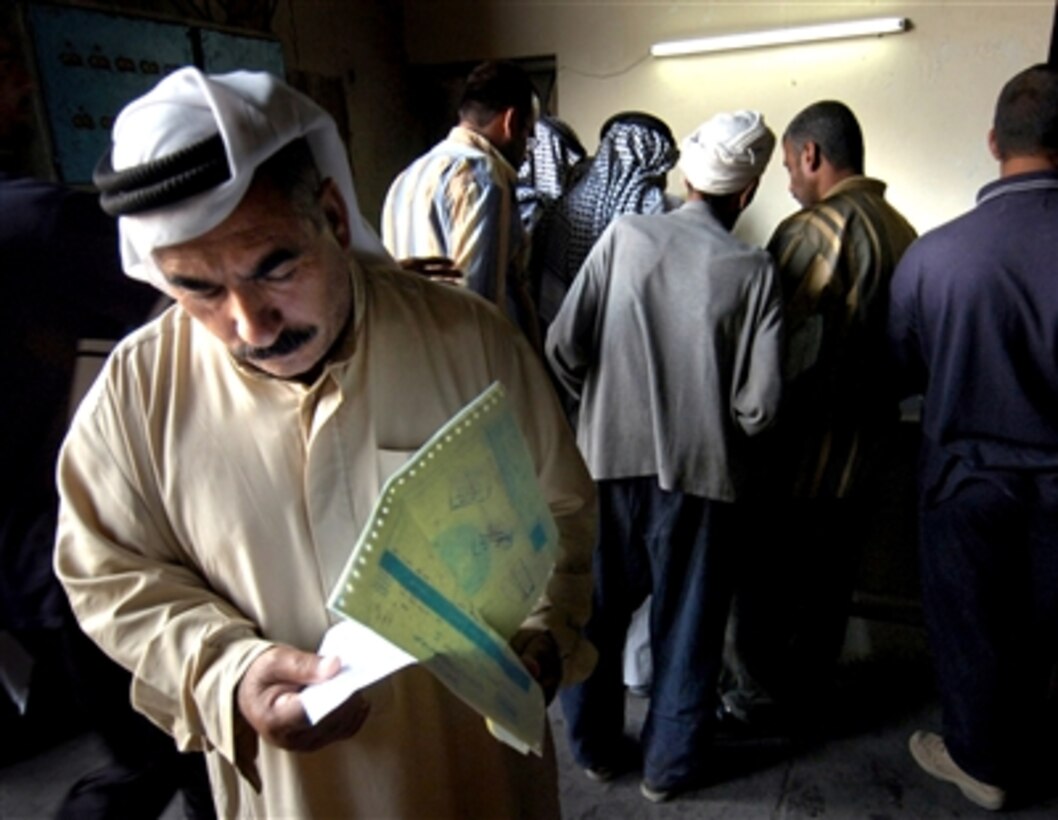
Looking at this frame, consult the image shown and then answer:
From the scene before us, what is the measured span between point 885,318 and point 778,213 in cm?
271

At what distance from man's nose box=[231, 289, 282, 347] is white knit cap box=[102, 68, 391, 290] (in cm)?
8

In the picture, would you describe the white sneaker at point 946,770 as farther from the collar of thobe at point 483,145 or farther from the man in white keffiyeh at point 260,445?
the collar of thobe at point 483,145

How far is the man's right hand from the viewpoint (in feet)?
2.39

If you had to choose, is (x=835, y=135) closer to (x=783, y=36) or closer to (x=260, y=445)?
(x=260, y=445)


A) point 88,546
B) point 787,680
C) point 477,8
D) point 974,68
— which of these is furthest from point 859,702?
point 477,8

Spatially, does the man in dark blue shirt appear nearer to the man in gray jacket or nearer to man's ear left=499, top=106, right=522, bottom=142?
the man in gray jacket

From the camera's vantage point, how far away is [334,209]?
0.83m

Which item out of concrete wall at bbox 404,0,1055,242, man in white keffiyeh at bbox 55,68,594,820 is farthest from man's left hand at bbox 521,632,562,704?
concrete wall at bbox 404,0,1055,242

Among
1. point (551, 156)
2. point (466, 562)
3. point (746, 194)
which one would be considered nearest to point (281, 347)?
point (466, 562)

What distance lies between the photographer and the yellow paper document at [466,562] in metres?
0.60

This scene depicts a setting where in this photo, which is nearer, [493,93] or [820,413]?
[820,413]

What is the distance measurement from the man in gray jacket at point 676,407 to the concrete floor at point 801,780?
0.34 feet

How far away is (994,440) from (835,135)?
0.92 meters

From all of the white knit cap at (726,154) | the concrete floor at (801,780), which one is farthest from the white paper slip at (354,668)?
the concrete floor at (801,780)
